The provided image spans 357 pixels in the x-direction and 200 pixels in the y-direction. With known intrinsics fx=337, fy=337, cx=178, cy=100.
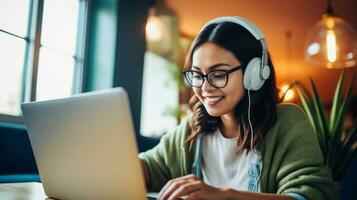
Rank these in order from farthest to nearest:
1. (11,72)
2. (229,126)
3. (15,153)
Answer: (11,72)
(15,153)
(229,126)

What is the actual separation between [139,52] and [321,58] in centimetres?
143

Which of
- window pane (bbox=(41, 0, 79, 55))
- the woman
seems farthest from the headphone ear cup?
window pane (bbox=(41, 0, 79, 55))

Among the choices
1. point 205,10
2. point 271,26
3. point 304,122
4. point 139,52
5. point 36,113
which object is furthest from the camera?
point 271,26

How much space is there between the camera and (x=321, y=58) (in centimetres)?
229

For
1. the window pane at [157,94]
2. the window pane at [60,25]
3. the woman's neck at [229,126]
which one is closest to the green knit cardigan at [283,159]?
the woman's neck at [229,126]

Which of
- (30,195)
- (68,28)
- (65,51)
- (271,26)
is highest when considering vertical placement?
(271,26)

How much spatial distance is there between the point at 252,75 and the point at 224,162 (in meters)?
0.31

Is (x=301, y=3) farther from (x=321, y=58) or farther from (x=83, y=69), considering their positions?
(x=83, y=69)

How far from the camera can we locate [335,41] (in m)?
2.17

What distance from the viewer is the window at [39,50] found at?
2.07m

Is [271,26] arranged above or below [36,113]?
above

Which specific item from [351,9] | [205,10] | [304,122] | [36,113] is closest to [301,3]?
[351,9]

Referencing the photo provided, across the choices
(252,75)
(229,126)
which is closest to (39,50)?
(229,126)

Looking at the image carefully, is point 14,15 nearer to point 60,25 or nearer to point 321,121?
point 60,25
